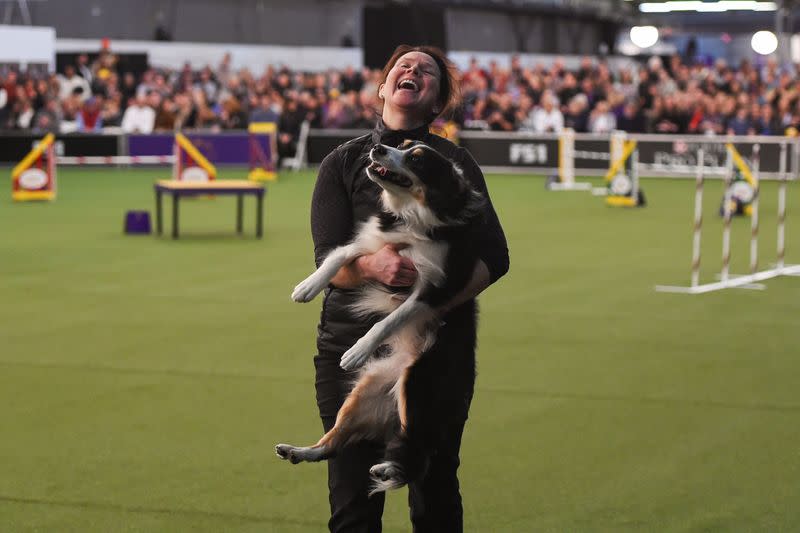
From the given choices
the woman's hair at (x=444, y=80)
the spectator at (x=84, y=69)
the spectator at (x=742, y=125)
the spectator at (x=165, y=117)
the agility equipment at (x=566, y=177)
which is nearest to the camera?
the woman's hair at (x=444, y=80)

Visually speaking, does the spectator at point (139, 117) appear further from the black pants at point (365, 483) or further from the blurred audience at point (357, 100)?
the black pants at point (365, 483)

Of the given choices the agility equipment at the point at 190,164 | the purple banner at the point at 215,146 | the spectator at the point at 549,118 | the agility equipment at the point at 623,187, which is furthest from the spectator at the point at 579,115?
the agility equipment at the point at 190,164

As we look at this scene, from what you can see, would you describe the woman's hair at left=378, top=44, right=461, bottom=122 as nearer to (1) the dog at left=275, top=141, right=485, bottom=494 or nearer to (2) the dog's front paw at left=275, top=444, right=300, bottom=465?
(1) the dog at left=275, top=141, right=485, bottom=494

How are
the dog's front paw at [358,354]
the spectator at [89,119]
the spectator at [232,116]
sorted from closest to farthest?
the dog's front paw at [358,354] → the spectator at [89,119] → the spectator at [232,116]

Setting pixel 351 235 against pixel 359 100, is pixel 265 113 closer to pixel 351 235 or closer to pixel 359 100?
pixel 359 100

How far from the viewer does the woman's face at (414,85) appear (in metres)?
4.11

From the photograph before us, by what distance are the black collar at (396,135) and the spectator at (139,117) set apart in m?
28.9

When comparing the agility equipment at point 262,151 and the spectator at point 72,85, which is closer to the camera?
the agility equipment at point 262,151

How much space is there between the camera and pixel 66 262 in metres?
15.3

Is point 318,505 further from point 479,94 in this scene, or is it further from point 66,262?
point 479,94

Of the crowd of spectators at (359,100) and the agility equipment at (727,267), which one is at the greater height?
the crowd of spectators at (359,100)

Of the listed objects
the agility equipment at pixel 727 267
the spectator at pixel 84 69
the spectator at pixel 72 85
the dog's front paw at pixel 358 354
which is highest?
the spectator at pixel 84 69

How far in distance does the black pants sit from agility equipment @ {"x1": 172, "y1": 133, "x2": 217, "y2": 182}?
1778 centimetres

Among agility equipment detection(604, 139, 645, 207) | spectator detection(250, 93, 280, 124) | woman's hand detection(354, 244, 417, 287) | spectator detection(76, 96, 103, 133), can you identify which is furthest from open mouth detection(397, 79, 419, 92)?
spectator detection(76, 96, 103, 133)
